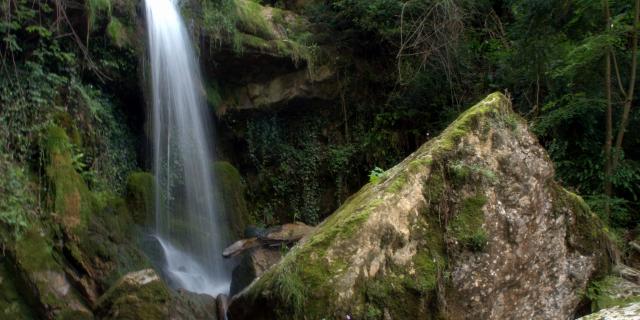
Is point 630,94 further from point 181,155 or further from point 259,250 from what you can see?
point 181,155

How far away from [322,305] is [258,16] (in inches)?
301

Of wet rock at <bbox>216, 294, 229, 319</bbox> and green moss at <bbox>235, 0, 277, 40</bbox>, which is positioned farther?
green moss at <bbox>235, 0, 277, 40</bbox>

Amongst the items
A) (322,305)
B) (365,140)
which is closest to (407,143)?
(365,140)

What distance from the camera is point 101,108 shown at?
879 centimetres

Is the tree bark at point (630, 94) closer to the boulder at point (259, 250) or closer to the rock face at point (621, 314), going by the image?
the boulder at point (259, 250)

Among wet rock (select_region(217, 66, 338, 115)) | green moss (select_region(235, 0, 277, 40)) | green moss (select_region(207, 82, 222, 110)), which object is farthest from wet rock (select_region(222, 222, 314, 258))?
green moss (select_region(235, 0, 277, 40))

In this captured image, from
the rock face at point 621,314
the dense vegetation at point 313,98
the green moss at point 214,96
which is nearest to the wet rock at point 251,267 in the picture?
the dense vegetation at point 313,98

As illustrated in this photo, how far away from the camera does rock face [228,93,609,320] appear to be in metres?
4.11

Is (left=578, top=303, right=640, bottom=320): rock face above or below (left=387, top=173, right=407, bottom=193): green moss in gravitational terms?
below

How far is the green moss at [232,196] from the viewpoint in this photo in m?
10.1

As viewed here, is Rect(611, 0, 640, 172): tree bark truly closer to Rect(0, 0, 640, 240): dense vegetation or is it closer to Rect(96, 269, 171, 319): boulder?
Rect(0, 0, 640, 240): dense vegetation

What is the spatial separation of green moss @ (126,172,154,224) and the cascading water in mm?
158

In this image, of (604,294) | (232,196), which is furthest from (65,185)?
(604,294)

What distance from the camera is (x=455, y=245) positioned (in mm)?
4613
